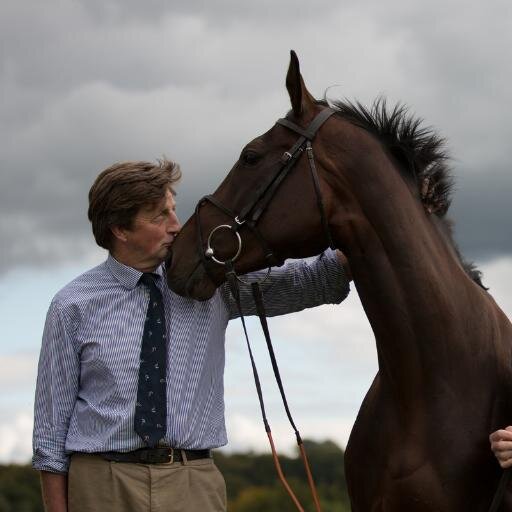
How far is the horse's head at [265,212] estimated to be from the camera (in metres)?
5.03

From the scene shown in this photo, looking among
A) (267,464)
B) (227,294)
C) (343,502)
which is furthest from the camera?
(267,464)

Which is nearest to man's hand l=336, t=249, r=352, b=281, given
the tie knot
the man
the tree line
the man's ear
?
the man

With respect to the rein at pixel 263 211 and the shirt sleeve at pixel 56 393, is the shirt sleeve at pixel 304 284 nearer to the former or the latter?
the rein at pixel 263 211

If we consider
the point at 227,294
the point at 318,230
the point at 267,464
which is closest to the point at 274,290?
the point at 227,294

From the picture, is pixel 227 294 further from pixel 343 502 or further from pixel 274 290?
pixel 343 502

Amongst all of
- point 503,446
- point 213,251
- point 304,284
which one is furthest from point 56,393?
point 503,446

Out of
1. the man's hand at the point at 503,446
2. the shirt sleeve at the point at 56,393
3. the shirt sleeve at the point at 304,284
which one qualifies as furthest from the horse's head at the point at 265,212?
the man's hand at the point at 503,446

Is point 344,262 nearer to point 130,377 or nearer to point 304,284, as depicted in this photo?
point 304,284

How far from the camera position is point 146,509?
187 inches

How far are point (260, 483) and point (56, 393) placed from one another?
26.5 meters

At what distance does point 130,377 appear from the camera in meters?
4.84

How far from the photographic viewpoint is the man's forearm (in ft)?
16.0

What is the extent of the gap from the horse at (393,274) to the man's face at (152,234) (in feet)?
0.27

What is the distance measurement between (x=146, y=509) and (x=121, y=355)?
2.19 ft
